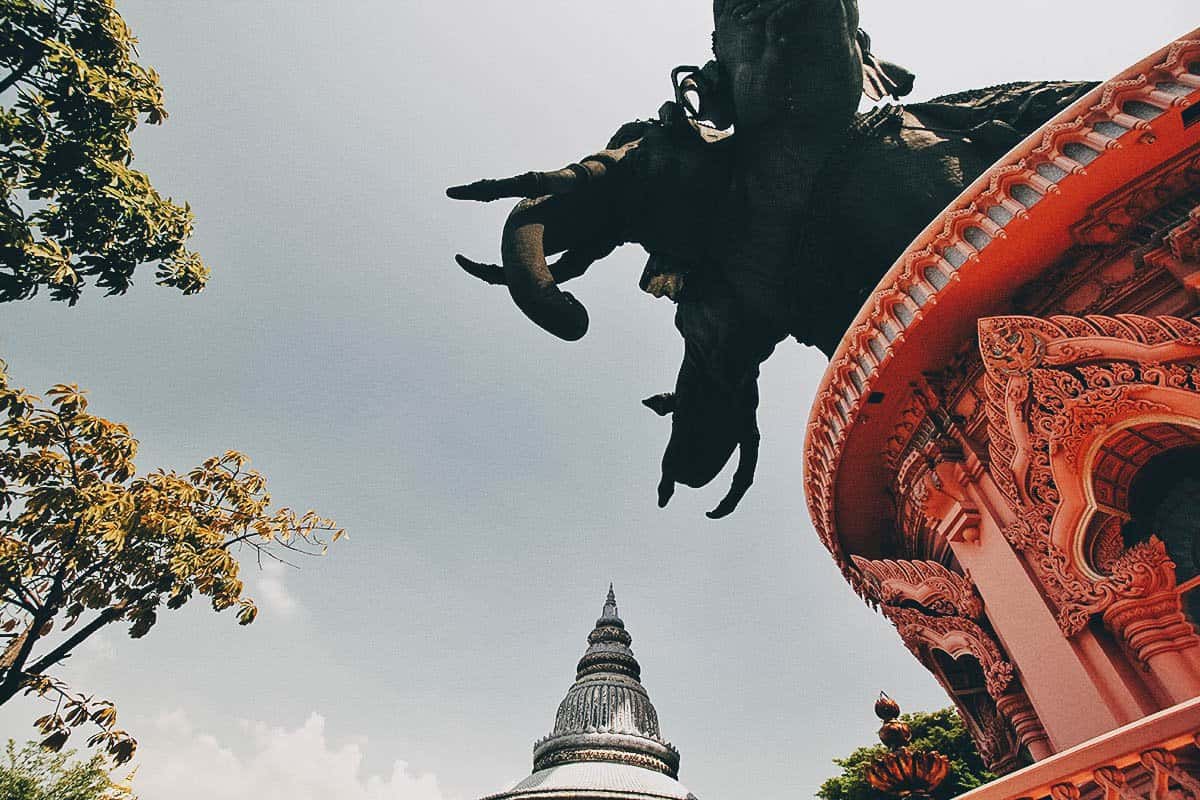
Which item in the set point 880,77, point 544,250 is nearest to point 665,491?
point 544,250

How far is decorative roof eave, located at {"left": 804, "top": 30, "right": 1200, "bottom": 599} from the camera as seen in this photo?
4867 millimetres

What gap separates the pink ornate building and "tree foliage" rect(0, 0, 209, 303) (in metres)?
8.28

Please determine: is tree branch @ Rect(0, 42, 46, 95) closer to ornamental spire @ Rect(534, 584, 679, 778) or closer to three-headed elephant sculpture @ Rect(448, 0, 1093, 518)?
three-headed elephant sculpture @ Rect(448, 0, 1093, 518)

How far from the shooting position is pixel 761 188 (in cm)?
815

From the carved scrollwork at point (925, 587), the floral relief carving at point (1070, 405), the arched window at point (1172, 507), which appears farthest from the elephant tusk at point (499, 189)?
the arched window at point (1172, 507)

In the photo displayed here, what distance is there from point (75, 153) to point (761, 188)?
25.4 ft

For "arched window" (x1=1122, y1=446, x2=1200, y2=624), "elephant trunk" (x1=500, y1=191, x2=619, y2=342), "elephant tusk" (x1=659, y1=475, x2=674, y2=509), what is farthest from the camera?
"elephant tusk" (x1=659, y1=475, x2=674, y2=509)

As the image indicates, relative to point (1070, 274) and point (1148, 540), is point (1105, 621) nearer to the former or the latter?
point (1148, 540)

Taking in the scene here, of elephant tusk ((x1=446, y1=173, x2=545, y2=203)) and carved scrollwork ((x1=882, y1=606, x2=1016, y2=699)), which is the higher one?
elephant tusk ((x1=446, y1=173, x2=545, y2=203))

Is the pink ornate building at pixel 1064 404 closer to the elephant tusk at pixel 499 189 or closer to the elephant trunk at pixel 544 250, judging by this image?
the elephant trunk at pixel 544 250

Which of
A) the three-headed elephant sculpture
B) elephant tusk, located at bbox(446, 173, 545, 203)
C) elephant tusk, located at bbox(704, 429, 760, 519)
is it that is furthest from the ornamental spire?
elephant tusk, located at bbox(446, 173, 545, 203)

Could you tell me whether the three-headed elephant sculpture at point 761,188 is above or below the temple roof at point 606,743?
below

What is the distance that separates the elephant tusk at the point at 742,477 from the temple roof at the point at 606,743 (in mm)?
19608

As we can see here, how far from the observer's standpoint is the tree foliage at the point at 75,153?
7.93 meters
